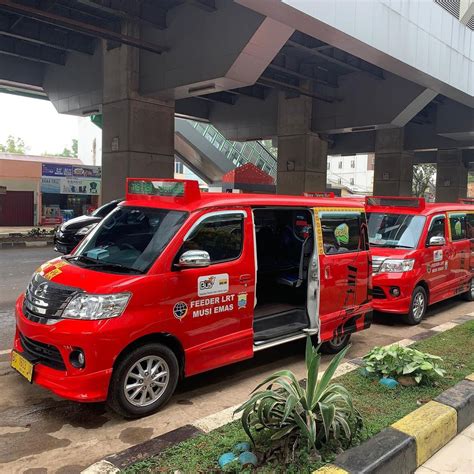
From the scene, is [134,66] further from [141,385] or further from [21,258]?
[141,385]

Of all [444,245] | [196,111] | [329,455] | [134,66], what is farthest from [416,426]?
[196,111]

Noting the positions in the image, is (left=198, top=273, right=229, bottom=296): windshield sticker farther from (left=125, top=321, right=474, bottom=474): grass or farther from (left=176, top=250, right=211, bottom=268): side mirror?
(left=125, top=321, right=474, bottom=474): grass

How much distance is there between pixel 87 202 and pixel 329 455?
28.3 meters

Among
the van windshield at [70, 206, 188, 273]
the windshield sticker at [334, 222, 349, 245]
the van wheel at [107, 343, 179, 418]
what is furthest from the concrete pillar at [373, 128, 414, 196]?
the van wheel at [107, 343, 179, 418]

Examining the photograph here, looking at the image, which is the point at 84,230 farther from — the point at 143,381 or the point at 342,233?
the point at 143,381

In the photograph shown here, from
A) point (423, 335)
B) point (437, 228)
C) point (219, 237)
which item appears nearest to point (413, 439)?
point (219, 237)

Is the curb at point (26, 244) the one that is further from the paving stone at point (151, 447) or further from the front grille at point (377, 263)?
the paving stone at point (151, 447)

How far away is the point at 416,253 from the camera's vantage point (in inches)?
289

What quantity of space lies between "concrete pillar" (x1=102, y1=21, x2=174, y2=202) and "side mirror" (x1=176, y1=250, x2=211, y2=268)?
11215 mm

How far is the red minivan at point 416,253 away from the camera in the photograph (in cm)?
716

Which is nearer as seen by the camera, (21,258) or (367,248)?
(367,248)

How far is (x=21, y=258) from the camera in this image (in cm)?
1348

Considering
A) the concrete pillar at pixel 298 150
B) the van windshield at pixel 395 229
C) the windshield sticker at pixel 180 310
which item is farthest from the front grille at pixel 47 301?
the concrete pillar at pixel 298 150

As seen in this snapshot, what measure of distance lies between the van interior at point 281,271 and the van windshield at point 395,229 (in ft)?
7.04
